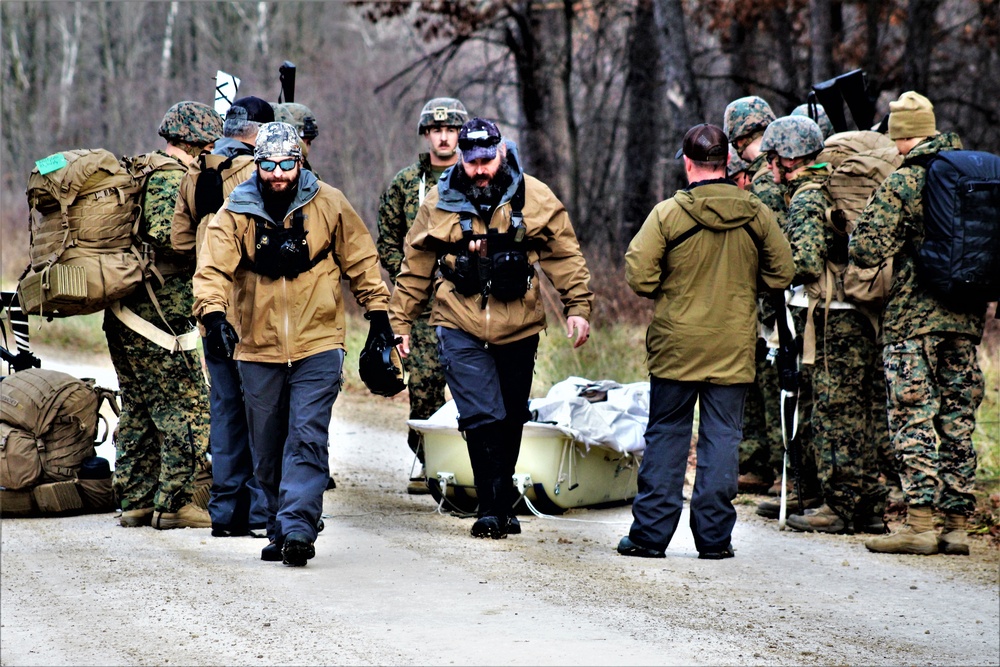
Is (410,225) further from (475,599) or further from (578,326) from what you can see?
(475,599)

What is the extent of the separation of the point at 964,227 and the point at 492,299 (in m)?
2.66

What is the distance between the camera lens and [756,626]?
5516 mm

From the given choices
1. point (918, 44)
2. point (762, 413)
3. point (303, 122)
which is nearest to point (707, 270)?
point (762, 413)

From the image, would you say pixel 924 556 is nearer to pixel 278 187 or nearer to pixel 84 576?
pixel 278 187

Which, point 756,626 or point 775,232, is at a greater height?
point 775,232

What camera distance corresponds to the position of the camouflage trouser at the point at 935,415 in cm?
715

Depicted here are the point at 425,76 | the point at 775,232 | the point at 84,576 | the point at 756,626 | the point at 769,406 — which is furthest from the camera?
the point at 425,76

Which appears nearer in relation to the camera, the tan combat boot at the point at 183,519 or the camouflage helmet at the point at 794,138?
the tan combat boot at the point at 183,519

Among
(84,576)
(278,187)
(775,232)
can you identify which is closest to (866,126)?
(775,232)

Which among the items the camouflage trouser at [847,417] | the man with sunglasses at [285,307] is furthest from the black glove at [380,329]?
the camouflage trouser at [847,417]

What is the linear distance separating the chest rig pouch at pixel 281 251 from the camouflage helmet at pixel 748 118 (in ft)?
11.5

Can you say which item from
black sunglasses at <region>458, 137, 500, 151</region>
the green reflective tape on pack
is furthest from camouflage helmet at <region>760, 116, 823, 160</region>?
the green reflective tape on pack

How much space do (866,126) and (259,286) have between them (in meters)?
5.35

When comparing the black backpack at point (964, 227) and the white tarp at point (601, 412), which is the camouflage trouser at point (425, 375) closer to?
the white tarp at point (601, 412)
